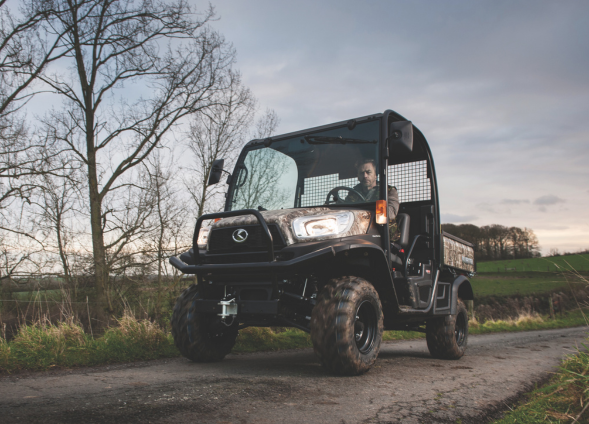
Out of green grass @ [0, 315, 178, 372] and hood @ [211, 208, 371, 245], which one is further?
green grass @ [0, 315, 178, 372]

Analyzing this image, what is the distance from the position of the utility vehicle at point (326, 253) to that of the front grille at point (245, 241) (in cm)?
1

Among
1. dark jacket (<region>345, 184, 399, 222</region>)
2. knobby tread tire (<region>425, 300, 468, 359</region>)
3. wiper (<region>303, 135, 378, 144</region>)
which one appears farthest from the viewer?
knobby tread tire (<region>425, 300, 468, 359</region>)

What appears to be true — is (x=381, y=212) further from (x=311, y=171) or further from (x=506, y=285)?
(x=506, y=285)

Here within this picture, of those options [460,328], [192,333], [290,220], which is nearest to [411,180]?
[460,328]

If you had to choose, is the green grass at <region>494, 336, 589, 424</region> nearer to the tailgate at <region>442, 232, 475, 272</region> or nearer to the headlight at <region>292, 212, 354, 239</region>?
the headlight at <region>292, 212, 354, 239</region>

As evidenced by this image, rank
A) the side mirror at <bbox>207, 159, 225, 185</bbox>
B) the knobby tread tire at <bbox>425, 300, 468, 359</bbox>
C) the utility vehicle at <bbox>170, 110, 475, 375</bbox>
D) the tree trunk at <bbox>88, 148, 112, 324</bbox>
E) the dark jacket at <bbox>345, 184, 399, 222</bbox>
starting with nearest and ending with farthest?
1. the utility vehicle at <bbox>170, 110, 475, 375</bbox>
2. the dark jacket at <bbox>345, 184, 399, 222</bbox>
3. the side mirror at <bbox>207, 159, 225, 185</bbox>
4. the knobby tread tire at <bbox>425, 300, 468, 359</bbox>
5. the tree trunk at <bbox>88, 148, 112, 324</bbox>

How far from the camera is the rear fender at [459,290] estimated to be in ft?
21.6

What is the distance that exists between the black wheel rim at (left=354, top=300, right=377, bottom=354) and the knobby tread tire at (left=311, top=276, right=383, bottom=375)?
212 mm

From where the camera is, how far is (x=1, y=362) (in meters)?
4.81

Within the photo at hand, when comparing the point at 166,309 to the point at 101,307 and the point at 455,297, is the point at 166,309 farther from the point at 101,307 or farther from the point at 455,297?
the point at 455,297

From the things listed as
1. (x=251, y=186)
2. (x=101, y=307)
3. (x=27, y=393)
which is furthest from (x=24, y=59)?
(x=27, y=393)

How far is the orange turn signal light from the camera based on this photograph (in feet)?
16.5

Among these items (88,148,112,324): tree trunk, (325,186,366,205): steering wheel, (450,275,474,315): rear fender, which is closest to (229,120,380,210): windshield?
(325,186,366,205): steering wheel

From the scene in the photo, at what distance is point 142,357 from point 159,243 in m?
8.80
